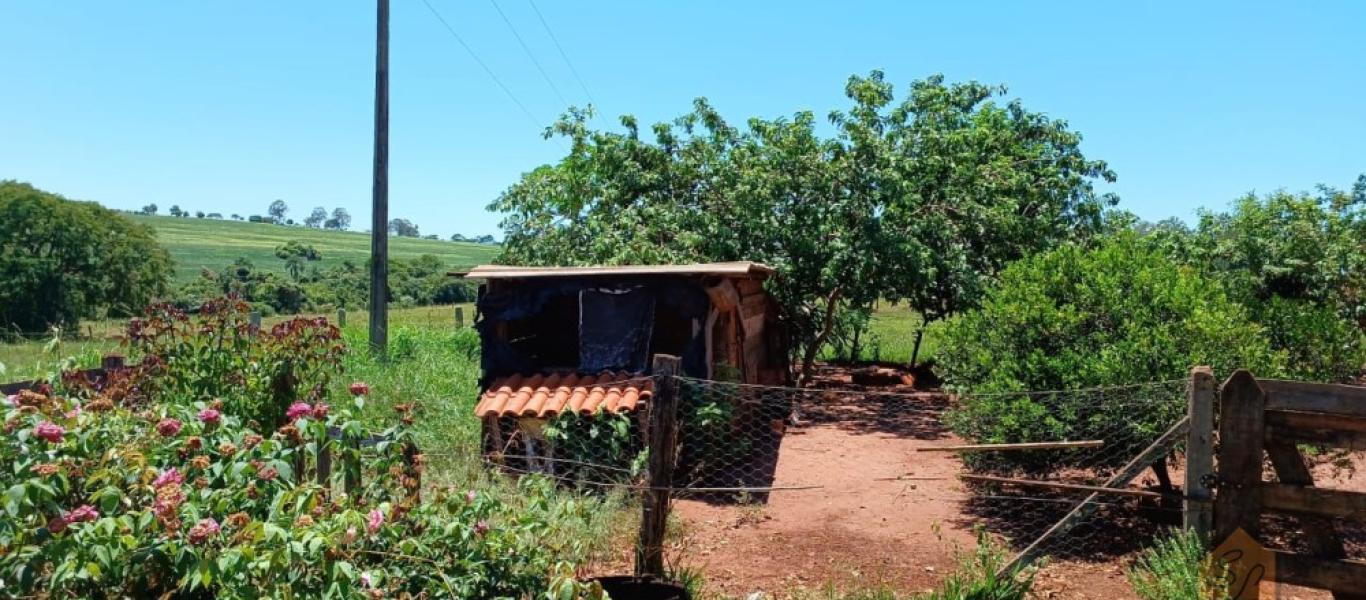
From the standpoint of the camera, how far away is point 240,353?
5.40 m

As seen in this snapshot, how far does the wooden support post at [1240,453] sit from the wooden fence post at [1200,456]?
88 mm

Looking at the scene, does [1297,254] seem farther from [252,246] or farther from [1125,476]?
[252,246]

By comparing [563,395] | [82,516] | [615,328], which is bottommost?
[563,395]

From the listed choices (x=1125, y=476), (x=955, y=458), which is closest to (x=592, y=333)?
(x=955, y=458)

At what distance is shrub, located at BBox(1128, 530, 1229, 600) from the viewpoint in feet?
14.4

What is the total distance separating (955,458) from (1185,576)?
4014 millimetres

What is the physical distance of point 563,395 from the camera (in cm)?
784

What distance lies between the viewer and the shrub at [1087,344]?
6.07m

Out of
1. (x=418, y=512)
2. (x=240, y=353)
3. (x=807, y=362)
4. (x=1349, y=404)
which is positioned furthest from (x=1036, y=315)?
(x=807, y=362)

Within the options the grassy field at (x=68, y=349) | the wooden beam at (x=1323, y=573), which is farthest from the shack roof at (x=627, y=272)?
the wooden beam at (x=1323, y=573)

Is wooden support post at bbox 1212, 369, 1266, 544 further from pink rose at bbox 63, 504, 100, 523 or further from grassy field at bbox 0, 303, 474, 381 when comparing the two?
grassy field at bbox 0, 303, 474, 381

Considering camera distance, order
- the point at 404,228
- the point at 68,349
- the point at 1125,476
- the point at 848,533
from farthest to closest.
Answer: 1. the point at 404,228
2. the point at 68,349
3. the point at 848,533
4. the point at 1125,476

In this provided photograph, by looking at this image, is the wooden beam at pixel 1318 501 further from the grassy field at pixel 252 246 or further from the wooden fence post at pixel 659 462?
the grassy field at pixel 252 246

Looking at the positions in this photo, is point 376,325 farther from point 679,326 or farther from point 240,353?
point 240,353
